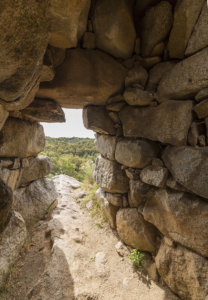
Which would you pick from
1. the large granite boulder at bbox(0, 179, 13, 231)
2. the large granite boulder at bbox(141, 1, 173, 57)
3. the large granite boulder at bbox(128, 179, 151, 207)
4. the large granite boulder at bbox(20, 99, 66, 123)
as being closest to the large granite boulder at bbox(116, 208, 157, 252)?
the large granite boulder at bbox(128, 179, 151, 207)

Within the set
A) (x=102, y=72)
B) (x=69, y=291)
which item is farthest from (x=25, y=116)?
(x=69, y=291)

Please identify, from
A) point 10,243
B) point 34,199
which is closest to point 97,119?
point 34,199

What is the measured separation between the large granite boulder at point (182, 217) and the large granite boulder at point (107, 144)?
1010mm

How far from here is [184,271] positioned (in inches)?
65.6

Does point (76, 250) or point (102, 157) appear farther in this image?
point (102, 157)

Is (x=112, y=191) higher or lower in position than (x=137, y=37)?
lower

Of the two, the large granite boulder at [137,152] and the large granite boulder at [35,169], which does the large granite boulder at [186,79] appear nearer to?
the large granite boulder at [137,152]

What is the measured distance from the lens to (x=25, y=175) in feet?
9.02

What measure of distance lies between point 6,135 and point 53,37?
1354 millimetres

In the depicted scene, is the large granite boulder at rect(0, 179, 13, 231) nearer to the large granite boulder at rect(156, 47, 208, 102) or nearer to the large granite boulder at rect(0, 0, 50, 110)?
the large granite boulder at rect(0, 0, 50, 110)

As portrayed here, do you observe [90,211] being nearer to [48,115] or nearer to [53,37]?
[48,115]

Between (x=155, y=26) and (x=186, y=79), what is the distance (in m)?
0.83

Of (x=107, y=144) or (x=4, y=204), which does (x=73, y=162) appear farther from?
(x=4, y=204)

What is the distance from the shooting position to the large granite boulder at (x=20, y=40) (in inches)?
30.7
